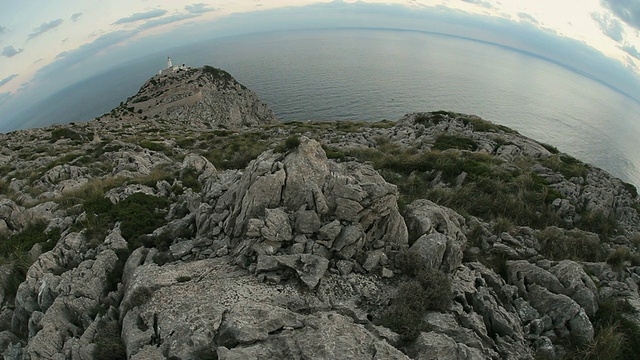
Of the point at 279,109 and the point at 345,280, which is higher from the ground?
the point at 345,280

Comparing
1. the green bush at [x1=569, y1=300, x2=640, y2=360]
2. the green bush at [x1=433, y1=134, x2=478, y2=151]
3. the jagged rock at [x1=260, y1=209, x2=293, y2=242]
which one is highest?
the jagged rock at [x1=260, y1=209, x2=293, y2=242]

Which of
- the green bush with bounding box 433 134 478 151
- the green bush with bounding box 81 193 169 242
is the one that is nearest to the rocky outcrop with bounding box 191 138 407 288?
the green bush with bounding box 81 193 169 242

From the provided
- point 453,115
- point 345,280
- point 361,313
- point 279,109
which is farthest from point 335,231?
point 279,109

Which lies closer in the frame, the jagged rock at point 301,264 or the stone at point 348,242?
the jagged rock at point 301,264

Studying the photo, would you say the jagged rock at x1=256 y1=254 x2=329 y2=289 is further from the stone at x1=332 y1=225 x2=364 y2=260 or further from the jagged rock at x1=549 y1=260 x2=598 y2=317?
the jagged rock at x1=549 y1=260 x2=598 y2=317

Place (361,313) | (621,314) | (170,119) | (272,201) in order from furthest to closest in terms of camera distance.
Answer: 1. (170,119)
2. (272,201)
3. (621,314)
4. (361,313)

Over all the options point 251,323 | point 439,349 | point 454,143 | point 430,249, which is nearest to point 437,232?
point 430,249

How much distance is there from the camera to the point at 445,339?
7398 mm

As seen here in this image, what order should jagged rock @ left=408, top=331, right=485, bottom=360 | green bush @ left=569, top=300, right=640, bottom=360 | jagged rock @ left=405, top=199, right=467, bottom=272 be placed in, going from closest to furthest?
1. jagged rock @ left=408, top=331, right=485, bottom=360
2. green bush @ left=569, top=300, right=640, bottom=360
3. jagged rock @ left=405, top=199, right=467, bottom=272

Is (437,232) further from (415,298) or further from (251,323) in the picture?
(251,323)

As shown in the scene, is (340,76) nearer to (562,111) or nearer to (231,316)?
(562,111)

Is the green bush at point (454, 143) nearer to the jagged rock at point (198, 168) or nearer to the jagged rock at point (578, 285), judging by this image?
the jagged rock at point (578, 285)

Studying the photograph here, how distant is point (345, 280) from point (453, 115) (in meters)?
43.7

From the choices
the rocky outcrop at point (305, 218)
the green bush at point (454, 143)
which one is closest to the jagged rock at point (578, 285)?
the rocky outcrop at point (305, 218)
